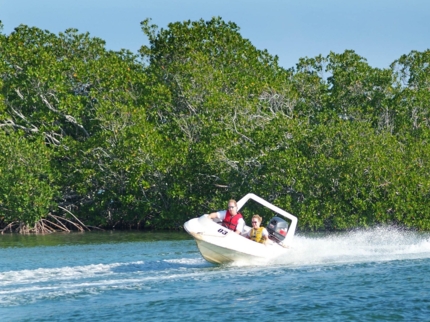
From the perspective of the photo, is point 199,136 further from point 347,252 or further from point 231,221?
point 231,221

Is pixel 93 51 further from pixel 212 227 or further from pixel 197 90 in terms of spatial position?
pixel 212 227

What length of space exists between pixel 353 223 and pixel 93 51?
1749 centimetres

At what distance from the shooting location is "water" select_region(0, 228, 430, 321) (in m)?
13.8

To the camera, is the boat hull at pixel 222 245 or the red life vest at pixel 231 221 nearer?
the boat hull at pixel 222 245

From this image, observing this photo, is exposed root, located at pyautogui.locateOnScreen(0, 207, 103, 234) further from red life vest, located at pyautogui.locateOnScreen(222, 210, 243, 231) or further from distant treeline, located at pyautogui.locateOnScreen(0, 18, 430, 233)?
red life vest, located at pyautogui.locateOnScreen(222, 210, 243, 231)

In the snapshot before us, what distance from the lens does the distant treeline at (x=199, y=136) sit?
3078 cm

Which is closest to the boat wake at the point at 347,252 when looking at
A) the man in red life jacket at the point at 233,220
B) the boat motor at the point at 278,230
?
the boat motor at the point at 278,230

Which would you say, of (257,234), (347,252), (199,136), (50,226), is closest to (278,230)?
(257,234)

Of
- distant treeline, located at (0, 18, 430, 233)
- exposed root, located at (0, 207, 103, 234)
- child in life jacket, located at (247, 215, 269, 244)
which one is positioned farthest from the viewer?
exposed root, located at (0, 207, 103, 234)

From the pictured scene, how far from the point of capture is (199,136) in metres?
35.6

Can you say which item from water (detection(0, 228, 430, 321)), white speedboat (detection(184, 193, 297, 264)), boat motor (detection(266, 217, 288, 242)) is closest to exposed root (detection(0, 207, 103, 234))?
water (detection(0, 228, 430, 321))

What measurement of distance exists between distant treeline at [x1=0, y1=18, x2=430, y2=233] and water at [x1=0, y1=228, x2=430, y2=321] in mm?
8463

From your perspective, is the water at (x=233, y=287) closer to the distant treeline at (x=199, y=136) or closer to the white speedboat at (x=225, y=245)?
the white speedboat at (x=225, y=245)

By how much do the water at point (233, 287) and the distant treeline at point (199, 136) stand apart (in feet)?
27.8
